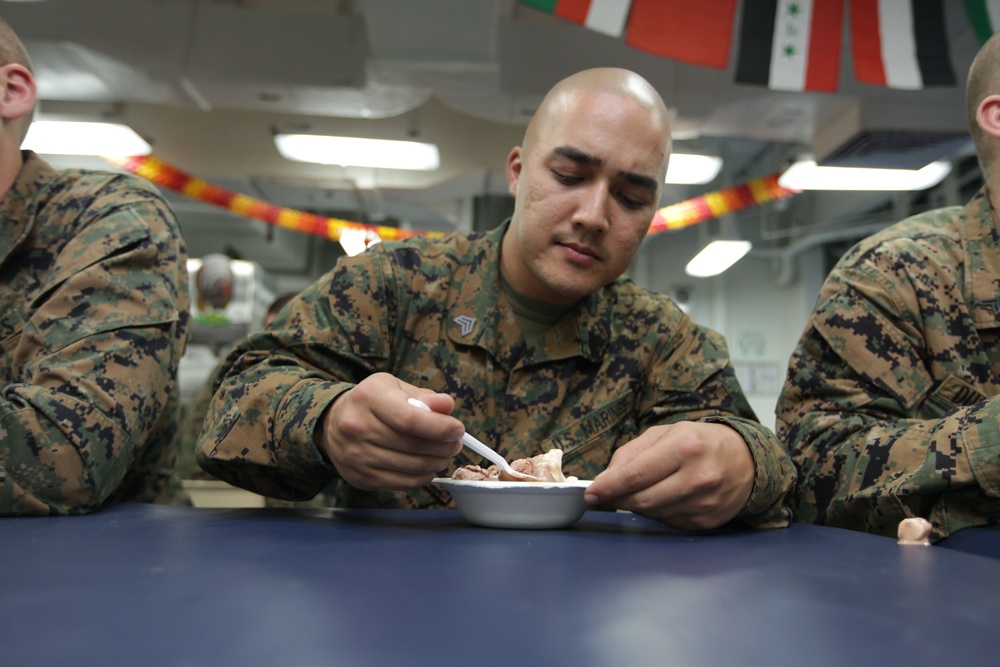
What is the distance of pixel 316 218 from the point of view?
25.5 feet

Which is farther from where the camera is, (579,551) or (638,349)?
(638,349)

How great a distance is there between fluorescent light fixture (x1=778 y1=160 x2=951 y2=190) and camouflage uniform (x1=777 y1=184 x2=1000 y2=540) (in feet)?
15.7

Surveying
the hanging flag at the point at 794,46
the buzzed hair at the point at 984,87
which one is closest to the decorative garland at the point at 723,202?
the hanging flag at the point at 794,46

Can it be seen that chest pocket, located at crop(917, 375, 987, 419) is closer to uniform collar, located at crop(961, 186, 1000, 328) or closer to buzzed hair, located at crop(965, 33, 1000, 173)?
uniform collar, located at crop(961, 186, 1000, 328)

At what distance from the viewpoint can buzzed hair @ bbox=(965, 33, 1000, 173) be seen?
155 cm

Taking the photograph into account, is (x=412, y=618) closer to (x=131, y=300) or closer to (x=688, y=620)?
(x=688, y=620)

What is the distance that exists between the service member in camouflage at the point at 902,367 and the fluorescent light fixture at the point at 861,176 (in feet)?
15.6

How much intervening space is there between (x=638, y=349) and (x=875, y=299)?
17.5 inches

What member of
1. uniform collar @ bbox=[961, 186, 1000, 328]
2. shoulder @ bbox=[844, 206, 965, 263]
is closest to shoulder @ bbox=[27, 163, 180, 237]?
shoulder @ bbox=[844, 206, 965, 263]

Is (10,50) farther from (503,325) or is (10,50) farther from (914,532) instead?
(914,532)

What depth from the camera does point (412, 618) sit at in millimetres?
549

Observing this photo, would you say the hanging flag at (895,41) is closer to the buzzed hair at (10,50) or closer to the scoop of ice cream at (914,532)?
the scoop of ice cream at (914,532)

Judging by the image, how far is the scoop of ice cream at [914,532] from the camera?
1.00 m

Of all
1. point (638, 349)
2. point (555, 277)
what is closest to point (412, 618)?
point (555, 277)
